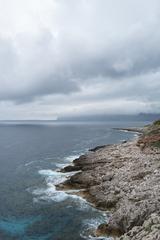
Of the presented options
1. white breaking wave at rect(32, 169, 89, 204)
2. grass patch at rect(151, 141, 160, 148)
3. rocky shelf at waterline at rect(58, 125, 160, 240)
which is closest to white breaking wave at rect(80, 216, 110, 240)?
rocky shelf at waterline at rect(58, 125, 160, 240)

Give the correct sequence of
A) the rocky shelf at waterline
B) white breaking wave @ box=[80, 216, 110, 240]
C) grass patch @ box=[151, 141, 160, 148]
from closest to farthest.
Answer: the rocky shelf at waterline, white breaking wave @ box=[80, 216, 110, 240], grass patch @ box=[151, 141, 160, 148]

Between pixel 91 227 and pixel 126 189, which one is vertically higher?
pixel 126 189

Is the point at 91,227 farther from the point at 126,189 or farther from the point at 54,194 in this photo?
the point at 54,194

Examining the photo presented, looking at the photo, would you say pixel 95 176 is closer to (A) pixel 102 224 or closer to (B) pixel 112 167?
(B) pixel 112 167

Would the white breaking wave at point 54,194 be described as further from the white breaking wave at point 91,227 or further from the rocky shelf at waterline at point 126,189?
the white breaking wave at point 91,227

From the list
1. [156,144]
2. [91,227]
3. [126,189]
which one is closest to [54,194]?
[126,189]

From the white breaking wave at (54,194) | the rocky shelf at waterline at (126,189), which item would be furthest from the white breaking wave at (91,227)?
the white breaking wave at (54,194)

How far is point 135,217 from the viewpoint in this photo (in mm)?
28625

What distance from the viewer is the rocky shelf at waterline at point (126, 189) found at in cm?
2710

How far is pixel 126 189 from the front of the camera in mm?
38938

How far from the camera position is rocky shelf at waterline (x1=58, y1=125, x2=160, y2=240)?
88.9ft

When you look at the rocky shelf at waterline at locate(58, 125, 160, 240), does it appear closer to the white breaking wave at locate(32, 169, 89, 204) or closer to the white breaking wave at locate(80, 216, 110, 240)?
the white breaking wave at locate(80, 216, 110, 240)

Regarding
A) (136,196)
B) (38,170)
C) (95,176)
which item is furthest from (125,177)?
(38,170)

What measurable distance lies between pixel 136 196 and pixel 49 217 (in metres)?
11.6
